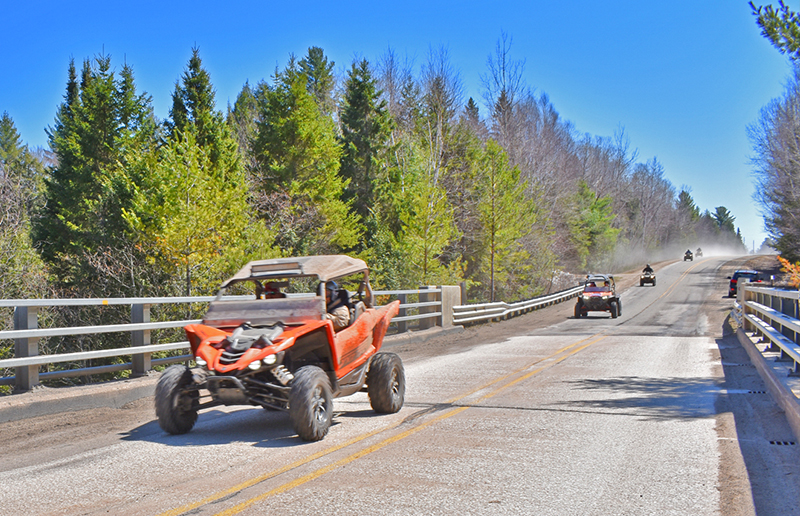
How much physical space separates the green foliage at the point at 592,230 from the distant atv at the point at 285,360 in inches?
2409

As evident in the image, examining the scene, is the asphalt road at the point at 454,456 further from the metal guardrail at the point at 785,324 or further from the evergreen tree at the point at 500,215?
the evergreen tree at the point at 500,215

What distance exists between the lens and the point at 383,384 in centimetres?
780

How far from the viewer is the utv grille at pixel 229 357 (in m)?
6.32

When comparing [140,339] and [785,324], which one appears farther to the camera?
[785,324]

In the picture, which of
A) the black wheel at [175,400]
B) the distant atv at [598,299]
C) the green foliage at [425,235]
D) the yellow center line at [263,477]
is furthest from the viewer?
the green foliage at [425,235]

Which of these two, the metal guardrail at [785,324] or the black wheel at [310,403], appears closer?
the black wheel at [310,403]

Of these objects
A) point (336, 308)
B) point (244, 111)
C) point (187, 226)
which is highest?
point (244, 111)

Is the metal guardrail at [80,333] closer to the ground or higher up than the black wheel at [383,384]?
higher up

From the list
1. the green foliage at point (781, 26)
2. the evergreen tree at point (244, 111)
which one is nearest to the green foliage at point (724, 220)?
the evergreen tree at point (244, 111)

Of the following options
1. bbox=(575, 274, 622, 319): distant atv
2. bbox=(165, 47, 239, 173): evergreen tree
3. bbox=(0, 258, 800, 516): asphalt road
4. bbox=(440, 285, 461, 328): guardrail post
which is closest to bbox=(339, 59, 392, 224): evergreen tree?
bbox=(165, 47, 239, 173): evergreen tree

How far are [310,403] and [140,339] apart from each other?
14.3 feet

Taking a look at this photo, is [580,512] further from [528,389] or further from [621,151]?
[621,151]

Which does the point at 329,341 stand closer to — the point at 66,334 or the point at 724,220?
the point at 66,334

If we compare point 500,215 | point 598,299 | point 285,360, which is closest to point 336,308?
→ point 285,360
